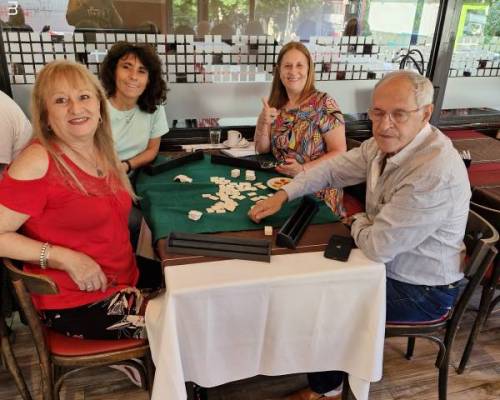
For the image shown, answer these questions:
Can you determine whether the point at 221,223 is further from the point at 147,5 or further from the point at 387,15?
the point at 387,15

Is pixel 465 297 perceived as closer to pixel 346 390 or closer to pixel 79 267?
pixel 346 390

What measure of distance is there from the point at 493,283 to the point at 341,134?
0.95 m

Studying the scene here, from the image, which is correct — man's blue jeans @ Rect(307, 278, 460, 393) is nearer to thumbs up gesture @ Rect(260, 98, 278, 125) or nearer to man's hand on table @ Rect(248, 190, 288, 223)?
man's hand on table @ Rect(248, 190, 288, 223)

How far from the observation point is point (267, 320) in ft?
4.05

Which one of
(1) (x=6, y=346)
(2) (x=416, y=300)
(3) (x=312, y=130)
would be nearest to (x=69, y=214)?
(1) (x=6, y=346)

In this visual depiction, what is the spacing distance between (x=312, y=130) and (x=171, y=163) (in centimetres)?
73

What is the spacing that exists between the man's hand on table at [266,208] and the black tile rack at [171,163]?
60 centimetres

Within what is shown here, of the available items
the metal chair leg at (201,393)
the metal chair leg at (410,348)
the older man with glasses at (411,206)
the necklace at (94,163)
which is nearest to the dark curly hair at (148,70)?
the necklace at (94,163)

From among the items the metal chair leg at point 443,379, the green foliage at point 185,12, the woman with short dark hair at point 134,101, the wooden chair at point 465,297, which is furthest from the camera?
the green foliage at point 185,12

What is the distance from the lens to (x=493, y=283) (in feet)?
5.80

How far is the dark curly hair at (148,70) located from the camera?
2033 mm

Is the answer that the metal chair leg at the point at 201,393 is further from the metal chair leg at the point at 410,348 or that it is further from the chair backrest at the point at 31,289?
the metal chair leg at the point at 410,348

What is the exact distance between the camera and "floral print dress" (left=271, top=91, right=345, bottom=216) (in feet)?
6.94

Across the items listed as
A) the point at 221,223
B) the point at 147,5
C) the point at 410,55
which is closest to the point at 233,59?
the point at 147,5
